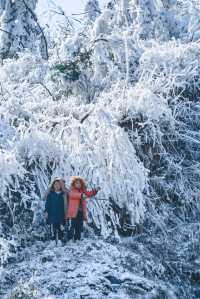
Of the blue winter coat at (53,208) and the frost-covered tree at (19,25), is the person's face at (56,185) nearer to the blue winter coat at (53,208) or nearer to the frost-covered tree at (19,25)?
the blue winter coat at (53,208)

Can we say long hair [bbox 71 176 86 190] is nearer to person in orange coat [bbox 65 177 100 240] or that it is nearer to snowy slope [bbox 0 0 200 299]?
person in orange coat [bbox 65 177 100 240]

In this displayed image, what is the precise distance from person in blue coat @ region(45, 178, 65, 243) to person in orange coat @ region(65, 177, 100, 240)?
0.36ft

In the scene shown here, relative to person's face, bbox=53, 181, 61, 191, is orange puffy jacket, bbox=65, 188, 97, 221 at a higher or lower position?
lower

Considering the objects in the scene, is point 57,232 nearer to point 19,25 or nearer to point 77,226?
point 77,226

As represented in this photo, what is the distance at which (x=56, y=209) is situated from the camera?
9117 millimetres

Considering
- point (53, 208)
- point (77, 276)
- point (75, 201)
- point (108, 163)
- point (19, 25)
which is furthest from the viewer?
point (19, 25)

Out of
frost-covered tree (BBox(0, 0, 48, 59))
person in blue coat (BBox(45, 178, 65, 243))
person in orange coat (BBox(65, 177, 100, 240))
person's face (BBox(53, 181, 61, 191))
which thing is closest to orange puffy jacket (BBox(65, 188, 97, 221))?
person in orange coat (BBox(65, 177, 100, 240))

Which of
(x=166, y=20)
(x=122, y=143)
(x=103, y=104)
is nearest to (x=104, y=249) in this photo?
(x=122, y=143)

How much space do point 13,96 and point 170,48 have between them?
12.6ft

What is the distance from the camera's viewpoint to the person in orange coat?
9.16m

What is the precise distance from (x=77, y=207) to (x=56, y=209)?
33 cm

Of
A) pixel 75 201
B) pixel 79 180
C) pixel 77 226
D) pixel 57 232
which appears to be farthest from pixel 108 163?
pixel 57 232

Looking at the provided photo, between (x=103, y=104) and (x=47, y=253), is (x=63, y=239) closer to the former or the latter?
(x=47, y=253)

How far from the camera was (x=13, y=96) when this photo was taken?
1098cm
